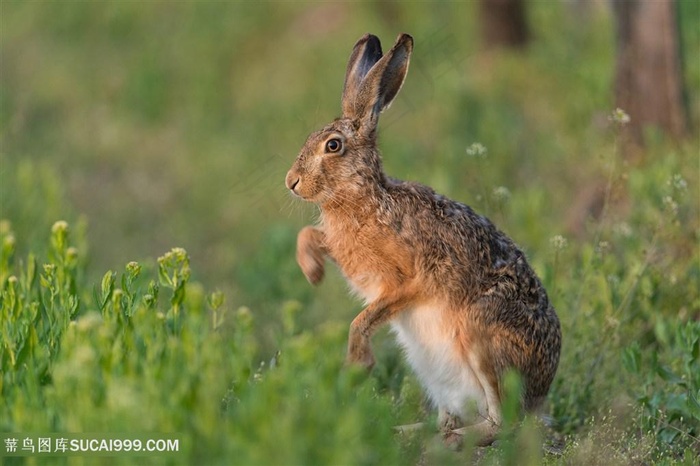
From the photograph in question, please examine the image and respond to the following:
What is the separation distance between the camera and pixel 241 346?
402 centimetres

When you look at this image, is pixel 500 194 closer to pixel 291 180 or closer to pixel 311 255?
pixel 311 255

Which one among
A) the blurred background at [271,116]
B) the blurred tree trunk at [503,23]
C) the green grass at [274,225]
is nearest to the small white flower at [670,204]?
the green grass at [274,225]

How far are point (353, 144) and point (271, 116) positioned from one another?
887 centimetres

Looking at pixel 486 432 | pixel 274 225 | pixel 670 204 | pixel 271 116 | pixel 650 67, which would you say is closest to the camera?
pixel 486 432

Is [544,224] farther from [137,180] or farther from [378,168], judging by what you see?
[137,180]

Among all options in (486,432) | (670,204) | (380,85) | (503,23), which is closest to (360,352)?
(486,432)

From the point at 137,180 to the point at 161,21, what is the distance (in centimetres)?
571

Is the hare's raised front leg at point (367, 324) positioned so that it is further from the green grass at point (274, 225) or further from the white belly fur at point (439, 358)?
the green grass at point (274, 225)

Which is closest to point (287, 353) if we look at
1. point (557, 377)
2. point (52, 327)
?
point (52, 327)

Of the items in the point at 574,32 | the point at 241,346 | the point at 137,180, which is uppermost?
the point at 574,32

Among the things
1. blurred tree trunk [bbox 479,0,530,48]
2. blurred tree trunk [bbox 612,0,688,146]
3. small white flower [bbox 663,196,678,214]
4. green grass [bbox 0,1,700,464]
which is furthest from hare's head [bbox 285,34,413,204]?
blurred tree trunk [bbox 479,0,530,48]

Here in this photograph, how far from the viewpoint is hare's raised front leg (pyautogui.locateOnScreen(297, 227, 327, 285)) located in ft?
17.5

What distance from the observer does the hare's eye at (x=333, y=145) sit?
5.25 metres

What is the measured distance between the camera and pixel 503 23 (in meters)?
14.4
